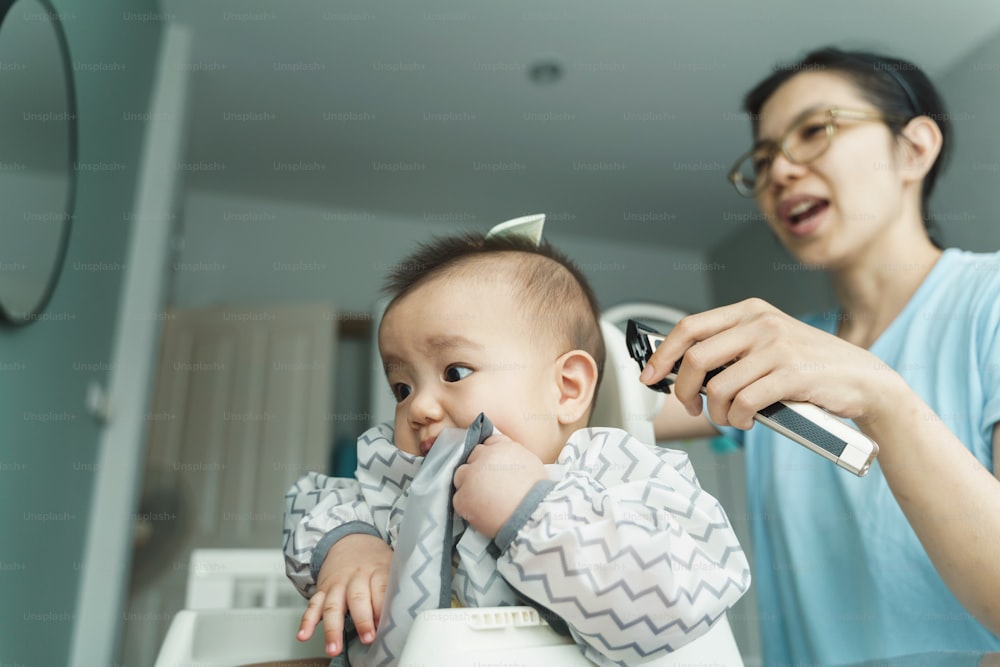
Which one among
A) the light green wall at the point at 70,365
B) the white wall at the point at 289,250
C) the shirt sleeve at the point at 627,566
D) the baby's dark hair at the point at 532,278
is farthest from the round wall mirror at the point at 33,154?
the white wall at the point at 289,250

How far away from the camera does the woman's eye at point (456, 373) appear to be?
2.24ft

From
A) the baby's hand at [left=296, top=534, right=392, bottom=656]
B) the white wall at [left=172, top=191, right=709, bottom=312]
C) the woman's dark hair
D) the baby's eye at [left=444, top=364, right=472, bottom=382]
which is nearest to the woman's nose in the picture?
the woman's dark hair

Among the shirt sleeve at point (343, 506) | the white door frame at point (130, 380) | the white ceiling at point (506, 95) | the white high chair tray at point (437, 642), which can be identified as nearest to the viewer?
the white high chair tray at point (437, 642)

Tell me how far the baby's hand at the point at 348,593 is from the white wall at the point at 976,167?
60.4 inches

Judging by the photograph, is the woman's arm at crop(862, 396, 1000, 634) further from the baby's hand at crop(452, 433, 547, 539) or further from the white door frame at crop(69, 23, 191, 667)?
the white door frame at crop(69, 23, 191, 667)

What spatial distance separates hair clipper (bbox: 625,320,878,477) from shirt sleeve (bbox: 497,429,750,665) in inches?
3.6

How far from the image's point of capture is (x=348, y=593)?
573 mm

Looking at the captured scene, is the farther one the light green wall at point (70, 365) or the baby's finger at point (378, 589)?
the light green wall at point (70, 365)

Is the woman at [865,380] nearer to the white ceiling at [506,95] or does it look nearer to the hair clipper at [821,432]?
the hair clipper at [821,432]

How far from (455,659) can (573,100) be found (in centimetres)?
233

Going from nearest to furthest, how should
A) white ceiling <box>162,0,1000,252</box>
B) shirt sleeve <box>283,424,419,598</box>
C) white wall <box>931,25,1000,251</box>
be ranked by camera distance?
shirt sleeve <box>283,424,419,598</box>
white wall <box>931,25,1000,251</box>
white ceiling <box>162,0,1000,252</box>

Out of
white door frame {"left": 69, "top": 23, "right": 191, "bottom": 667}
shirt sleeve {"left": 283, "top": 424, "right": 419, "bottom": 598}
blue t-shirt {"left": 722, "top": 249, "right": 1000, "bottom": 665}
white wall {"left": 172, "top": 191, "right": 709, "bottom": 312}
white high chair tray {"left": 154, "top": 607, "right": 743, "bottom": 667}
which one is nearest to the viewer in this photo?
white high chair tray {"left": 154, "top": 607, "right": 743, "bottom": 667}

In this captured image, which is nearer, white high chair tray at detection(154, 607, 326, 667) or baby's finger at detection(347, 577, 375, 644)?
baby's finger at detection(347, 577, 375, 644)

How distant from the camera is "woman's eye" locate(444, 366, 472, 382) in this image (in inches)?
26.8
